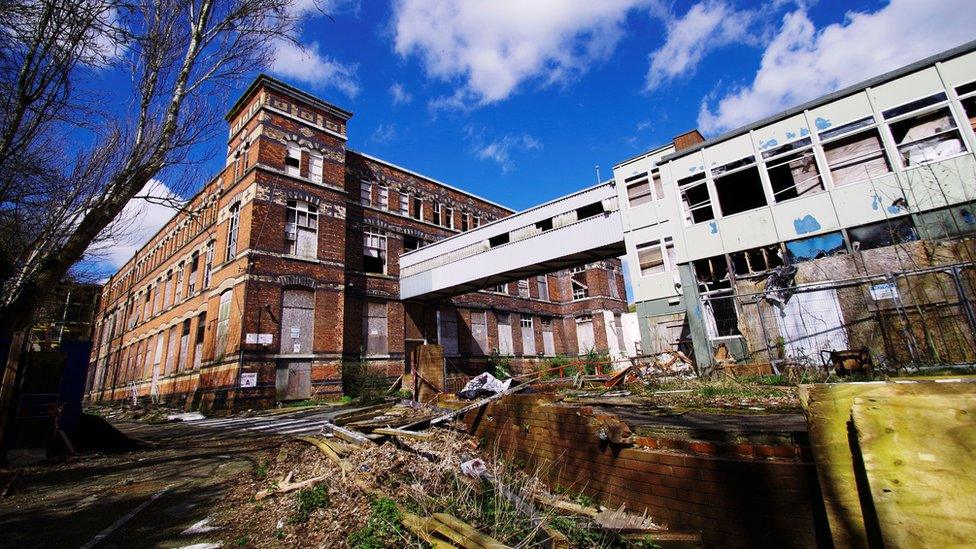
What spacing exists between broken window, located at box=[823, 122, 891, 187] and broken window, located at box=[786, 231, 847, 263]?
5.35 ft

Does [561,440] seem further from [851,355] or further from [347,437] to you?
[851,355]

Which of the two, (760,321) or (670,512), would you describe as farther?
(760,321)

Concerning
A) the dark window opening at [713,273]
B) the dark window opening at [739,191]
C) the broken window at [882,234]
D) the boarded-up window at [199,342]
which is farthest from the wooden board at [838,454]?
the boarded-up window at [199,342]

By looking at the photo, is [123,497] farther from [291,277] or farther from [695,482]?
[291,277]

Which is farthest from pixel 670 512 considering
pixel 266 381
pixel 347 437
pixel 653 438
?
pixel 266 381

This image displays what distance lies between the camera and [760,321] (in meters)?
11.2

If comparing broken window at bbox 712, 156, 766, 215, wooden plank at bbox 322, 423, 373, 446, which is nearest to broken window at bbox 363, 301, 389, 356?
wooden plank at bbox 322, 423, 373, 446

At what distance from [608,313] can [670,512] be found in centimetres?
2721

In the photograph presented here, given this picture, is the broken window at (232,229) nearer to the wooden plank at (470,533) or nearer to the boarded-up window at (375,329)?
the boarded-up window at (375,329)

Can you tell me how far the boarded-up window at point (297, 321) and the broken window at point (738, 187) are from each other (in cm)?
1661

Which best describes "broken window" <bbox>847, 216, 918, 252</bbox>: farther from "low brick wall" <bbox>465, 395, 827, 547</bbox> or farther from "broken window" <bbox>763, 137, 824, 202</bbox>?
"low brick wall" <bbox>465, 395, 827, 547</bbox>

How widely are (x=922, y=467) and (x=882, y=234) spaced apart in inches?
490

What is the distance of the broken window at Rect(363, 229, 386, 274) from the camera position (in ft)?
70.7

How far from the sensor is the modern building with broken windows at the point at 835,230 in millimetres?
9078
